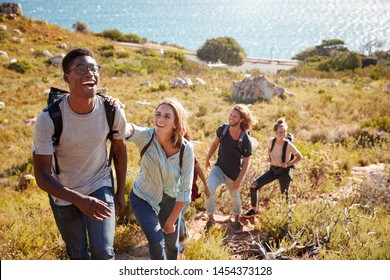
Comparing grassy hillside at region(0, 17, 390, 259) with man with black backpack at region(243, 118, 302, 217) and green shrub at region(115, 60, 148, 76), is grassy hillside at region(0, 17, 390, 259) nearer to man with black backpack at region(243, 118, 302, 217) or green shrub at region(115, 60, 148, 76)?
green shrub at region(115, 60, 148, 76)

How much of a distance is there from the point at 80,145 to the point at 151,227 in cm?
86

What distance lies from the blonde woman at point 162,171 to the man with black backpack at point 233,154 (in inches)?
48.2

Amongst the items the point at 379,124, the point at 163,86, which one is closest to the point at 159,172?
the point at 379,124

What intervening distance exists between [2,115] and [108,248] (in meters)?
11.7

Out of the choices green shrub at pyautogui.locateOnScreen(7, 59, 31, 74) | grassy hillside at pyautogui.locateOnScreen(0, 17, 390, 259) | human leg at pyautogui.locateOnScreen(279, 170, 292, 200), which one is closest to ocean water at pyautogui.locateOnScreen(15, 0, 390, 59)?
grassy hillside at pyautogui.locateOnScreen(0, 17, 390, 259)

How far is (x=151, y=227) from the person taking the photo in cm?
258

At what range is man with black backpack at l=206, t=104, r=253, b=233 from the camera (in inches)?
154

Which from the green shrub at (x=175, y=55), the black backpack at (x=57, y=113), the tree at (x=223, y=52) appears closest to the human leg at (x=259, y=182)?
the black backpack at (x=57, y=113)

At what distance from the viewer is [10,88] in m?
16.9

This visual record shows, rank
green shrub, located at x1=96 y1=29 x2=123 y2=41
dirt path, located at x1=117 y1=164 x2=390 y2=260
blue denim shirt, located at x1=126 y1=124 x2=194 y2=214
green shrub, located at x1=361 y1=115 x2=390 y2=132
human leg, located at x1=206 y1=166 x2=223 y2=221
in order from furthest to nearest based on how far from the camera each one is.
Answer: green shrub, located at x1=96 y1=29 x2=123 y2=41 → green shrub, located at x1=361 y1=115 x2=390 y2=132 → human leg, located at x1=206 y1=166 x2=223 y2=221 → dirt path, located at x1=117 y1=164 x2=390 y2=260 → blue denim shirt, located at x1=126 y1=124 x2=194 y2=214

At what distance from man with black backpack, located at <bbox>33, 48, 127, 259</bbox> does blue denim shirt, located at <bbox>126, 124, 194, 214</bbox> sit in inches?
12.2

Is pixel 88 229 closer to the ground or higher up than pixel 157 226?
higher up

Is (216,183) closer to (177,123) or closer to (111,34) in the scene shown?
(177,123)
